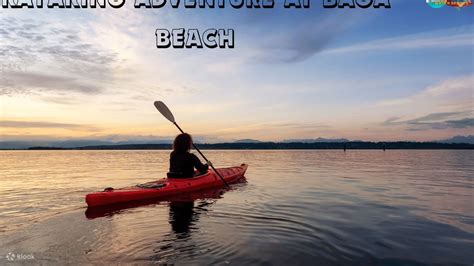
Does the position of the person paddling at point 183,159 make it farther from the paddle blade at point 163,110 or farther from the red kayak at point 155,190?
the paddle blade at point 163,110

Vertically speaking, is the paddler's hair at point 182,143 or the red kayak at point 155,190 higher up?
Answer: the paddler's hair at point 182,143

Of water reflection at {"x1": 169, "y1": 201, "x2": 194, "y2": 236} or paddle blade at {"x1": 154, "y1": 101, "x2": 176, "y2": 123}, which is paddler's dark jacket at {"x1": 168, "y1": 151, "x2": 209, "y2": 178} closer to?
water reflection at {"x1": 169, "y1": 201, "x2": 194, "y2": 236}

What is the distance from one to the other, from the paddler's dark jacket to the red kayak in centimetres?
20

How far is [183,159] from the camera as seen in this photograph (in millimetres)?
11805

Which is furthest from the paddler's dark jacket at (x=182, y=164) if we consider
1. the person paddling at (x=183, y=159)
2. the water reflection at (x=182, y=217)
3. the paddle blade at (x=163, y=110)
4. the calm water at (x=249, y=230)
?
the paddle blade at (x=163, y=110)

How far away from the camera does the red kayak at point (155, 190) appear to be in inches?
386

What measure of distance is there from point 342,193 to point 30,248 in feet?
33.7

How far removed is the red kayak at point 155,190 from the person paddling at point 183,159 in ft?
0.75

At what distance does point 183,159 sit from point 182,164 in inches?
13.0

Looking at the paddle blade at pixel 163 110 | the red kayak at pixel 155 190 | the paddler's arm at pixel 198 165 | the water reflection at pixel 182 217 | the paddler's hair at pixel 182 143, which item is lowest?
the water reflection at pixel 182 217

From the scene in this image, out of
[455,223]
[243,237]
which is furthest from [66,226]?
[455,223]

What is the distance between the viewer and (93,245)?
5.84 m

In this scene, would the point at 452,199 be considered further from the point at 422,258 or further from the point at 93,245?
the point at 93,245

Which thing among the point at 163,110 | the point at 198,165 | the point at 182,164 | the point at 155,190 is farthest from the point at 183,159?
the point at 163,110
